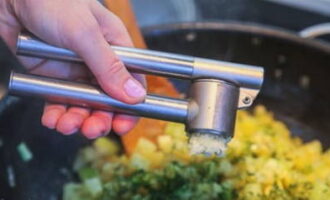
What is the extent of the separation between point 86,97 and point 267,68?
555mm

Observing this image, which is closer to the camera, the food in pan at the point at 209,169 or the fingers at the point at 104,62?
the fingers at the point at 104,62

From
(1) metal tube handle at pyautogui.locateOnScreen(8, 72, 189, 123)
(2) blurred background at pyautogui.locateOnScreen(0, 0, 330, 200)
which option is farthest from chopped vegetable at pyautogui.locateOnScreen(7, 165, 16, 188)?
(1) metal tube handle at pyautogui.locateOnScreen(8, 72, 189, 123)

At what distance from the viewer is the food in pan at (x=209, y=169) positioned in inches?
34.8

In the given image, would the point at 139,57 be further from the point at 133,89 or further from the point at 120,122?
the point at 120,122

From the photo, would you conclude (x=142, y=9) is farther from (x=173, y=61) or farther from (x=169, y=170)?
(x=173, y=61)

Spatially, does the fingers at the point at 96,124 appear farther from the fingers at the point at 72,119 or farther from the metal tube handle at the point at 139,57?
the metal tube handle at the point at 139,57

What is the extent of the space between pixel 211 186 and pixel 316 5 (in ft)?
2.09

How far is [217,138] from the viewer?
662 millimetres

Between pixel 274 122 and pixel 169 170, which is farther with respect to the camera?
pixel 274 122

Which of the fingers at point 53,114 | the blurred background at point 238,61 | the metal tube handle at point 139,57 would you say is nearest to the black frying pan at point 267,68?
the blurred background at point 238,61

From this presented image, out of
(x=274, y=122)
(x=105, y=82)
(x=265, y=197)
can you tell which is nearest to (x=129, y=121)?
(x=105, y=82)

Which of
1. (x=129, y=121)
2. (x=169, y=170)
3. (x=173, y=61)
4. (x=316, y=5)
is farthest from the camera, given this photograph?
(x=316, y=5)

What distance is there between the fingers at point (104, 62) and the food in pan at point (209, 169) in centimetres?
27

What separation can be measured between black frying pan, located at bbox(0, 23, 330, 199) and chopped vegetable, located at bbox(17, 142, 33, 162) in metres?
0.02
